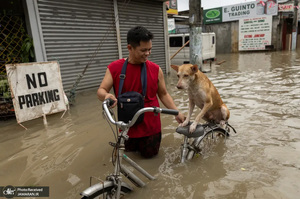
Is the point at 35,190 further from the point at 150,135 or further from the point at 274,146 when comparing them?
the point at 274,146

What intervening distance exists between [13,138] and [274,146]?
4.49 metres

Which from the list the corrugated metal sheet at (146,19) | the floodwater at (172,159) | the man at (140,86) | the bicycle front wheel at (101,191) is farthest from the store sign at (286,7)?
the bicycle front wheel at (101,191)

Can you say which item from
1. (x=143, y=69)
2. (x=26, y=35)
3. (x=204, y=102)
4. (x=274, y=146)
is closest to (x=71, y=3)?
(x=26, y=35)

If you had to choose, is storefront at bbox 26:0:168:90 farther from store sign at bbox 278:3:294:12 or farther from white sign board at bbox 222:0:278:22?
store sign at bbox 278:3:294:12

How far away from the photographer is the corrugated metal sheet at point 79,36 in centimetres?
651

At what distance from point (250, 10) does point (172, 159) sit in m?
23.2

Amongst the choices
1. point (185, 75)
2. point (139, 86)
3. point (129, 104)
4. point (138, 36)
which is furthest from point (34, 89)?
point (185, 75)

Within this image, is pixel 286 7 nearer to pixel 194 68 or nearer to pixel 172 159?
pixel 194 68

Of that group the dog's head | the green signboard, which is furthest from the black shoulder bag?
the green signboard

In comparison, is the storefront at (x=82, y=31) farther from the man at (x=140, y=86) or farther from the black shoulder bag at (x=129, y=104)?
the black shoulder bag at (x=129, y=104)

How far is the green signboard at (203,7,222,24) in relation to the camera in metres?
24.0

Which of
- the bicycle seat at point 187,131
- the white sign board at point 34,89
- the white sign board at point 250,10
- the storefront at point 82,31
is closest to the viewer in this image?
the bicycle seat at point 187,131

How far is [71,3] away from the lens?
6945 millimetres

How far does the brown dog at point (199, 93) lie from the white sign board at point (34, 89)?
10.0 ft
